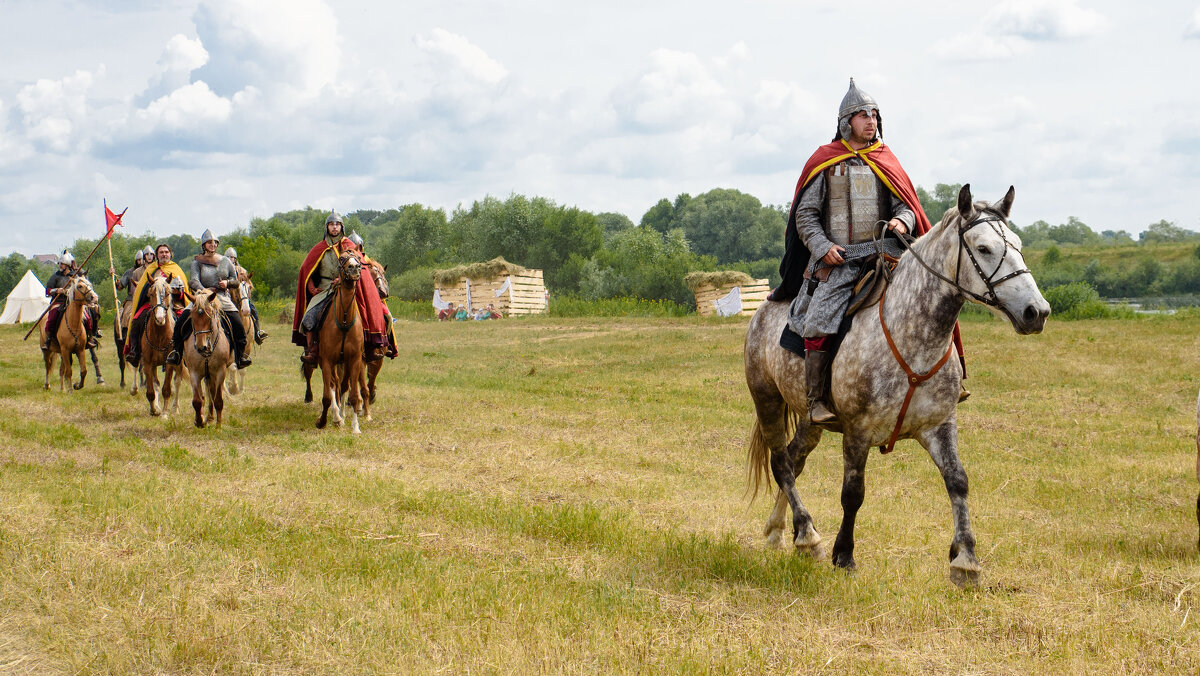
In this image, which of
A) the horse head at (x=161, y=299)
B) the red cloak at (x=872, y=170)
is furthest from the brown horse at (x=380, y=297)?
the red cloak at (x=872, y=170)

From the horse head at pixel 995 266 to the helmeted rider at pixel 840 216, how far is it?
2.54ft

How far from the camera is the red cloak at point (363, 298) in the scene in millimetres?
14070

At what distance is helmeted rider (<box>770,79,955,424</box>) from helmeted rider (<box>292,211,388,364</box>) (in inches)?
334

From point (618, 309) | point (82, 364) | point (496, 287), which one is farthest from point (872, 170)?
point (496, 287)

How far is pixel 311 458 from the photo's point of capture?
1126cm

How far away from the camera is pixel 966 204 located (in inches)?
232

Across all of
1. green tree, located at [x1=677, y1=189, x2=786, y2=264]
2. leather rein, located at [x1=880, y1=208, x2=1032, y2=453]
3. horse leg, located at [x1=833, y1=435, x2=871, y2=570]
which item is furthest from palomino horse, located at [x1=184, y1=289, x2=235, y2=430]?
green tree, located at [x1=677, y1=189, x2=786, y2=264]

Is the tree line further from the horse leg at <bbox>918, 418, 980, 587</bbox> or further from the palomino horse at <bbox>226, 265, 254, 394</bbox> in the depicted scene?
the horse leg at <bbox>918, 418, 980, 587</bbox>

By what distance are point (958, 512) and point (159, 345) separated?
1374 cm

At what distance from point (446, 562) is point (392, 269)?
72.6m

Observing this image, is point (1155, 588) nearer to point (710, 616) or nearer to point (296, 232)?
point (710, 616)

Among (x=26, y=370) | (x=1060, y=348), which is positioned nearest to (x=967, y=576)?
(x=1060, y=348)

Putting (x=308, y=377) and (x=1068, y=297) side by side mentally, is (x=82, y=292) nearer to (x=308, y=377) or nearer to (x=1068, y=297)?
(x=308, y=377)

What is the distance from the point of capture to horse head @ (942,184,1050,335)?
556cm
